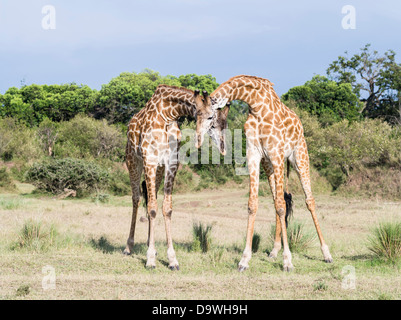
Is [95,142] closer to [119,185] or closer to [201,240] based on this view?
[119,185]

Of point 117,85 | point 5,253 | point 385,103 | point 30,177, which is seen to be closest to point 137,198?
point 5,253

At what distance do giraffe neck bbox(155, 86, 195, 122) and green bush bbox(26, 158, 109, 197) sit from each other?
50.9 ft

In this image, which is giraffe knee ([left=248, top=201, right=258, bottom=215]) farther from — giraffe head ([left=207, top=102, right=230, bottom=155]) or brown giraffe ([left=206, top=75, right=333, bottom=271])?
giraffe head ([left=207, top=102, right=230, bottom=155])

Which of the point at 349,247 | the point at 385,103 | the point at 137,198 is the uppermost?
the point at 385,103

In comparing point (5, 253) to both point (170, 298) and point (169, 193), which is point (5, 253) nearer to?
point (169, 193)

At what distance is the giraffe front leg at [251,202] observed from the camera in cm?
749

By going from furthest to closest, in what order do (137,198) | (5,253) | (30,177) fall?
(30,177), (137,198), (5,253)

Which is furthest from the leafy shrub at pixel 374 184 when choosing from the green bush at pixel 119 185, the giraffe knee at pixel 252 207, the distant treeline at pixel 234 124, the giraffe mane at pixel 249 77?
the giraffe knee at pixel 252 207

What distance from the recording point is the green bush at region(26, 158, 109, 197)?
22.4 m

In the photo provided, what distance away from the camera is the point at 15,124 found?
46531mm

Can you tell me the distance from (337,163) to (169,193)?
19.9 metres

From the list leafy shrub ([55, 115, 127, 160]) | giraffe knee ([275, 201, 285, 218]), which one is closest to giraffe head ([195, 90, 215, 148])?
giraffe knee ([275, 201, 285, 218])

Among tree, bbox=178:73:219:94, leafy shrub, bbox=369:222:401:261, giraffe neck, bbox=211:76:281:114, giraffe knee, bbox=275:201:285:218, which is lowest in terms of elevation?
leafy shrub, bbox=369:222:401:261
